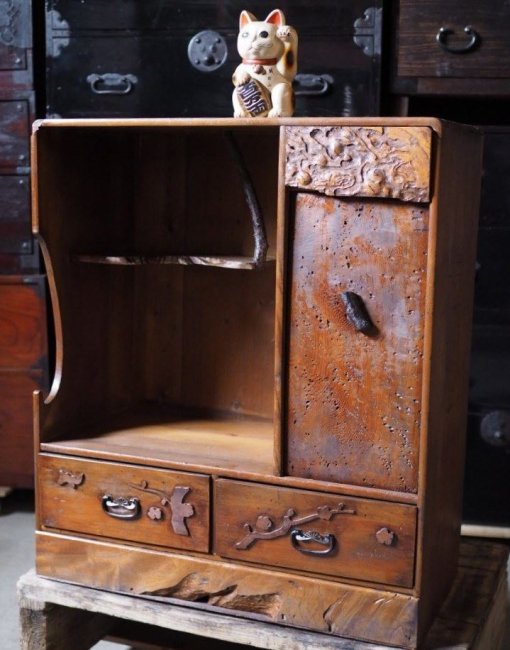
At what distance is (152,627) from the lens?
7.28 feet

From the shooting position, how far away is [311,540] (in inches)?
66.6

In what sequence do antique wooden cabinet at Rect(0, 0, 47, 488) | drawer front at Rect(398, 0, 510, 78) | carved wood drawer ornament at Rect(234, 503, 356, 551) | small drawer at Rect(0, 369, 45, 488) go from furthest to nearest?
small drawer at Rect(0, 369, 45, 488), antique wooden cabinet at Rect(0, 0, 47, 488), drawer front at Rect(398, 0, 510, 78), carved wood drawer ornament at Rect(234, 503, 356, 551)

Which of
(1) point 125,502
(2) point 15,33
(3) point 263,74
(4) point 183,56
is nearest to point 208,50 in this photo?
(4) point 183,56

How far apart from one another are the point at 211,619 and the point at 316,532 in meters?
0.26

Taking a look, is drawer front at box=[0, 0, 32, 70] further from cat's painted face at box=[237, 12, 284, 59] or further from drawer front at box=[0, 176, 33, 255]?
cat's painted face at box=[237, 12, 284, 59]

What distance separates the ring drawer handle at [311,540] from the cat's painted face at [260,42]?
87cm

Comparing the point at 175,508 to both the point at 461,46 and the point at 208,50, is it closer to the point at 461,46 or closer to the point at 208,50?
the point at 208,50

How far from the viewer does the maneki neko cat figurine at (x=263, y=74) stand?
1.76m

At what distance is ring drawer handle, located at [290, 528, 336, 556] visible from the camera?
1.67 metres

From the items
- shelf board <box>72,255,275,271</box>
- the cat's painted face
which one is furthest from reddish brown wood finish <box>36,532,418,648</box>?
the cat's painted face

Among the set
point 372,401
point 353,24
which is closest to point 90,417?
point 372,401

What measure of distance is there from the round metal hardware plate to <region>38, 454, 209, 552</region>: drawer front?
1086 millimetres

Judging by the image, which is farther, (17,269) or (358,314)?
(17,269)

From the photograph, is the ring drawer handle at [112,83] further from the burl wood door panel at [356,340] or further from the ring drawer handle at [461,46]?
the burl wood door panel at [356,340]
